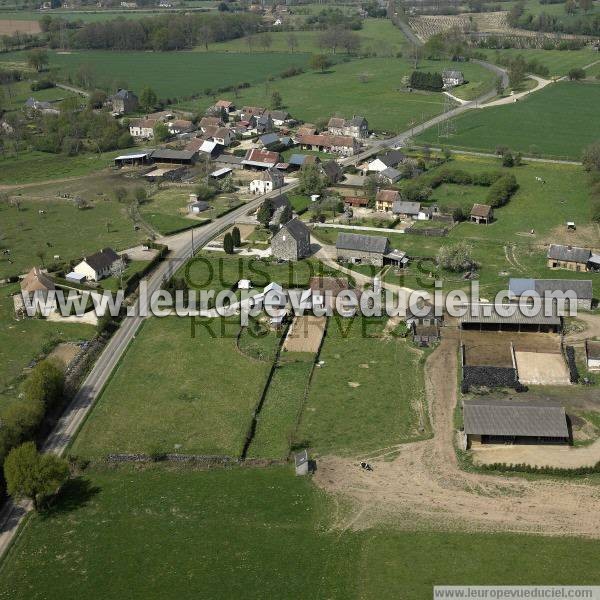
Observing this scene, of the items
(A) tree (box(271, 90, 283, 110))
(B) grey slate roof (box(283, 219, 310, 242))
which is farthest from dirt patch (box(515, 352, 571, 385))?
(A) tree (box(271, 90, 283, 110))

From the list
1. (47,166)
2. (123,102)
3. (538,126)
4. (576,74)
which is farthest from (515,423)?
(576,74)

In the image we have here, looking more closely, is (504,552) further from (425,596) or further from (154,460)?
(154,460)

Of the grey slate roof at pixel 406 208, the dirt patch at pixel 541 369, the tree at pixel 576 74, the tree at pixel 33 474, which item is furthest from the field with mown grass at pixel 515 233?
the tree at pixel 576 74

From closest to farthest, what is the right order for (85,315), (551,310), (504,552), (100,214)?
(504,552), (551,310), (85,315), (100,214)

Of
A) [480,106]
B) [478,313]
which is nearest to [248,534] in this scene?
[478,313]

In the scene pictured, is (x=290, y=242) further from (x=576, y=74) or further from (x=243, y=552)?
(x=576, y=74)

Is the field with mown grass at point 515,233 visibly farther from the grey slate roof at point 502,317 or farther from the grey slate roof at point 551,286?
the grey slate roof at point 502,317

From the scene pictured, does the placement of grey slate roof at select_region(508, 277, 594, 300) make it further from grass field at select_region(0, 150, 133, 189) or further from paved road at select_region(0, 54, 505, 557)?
grass field at select_region(0, 150, 133, 189)
